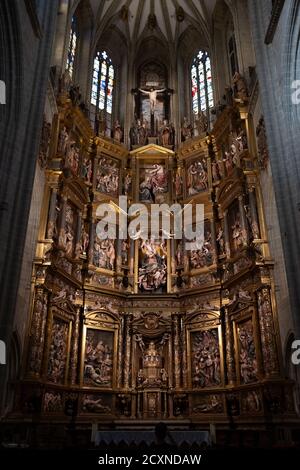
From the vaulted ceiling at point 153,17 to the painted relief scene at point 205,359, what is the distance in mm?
16911

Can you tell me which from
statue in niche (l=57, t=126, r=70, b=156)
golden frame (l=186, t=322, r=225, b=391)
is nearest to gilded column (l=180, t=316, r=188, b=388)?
golden frame (l=186, t=322, r=225, b=391)

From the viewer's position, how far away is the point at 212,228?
63.5 ft

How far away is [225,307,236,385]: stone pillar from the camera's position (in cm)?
1575

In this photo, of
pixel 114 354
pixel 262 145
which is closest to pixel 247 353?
pixel 114 354

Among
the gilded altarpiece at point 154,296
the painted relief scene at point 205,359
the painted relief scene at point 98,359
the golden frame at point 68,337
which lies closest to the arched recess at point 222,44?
the gilded altarpiece at point 154,296

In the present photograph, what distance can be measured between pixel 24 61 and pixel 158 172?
10.6 metres

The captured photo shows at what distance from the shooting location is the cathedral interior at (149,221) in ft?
41.3

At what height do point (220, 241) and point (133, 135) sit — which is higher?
point (133, 135)

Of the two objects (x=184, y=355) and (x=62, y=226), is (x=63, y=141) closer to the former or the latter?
(x=62, y=226)

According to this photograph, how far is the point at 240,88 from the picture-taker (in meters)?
18.7

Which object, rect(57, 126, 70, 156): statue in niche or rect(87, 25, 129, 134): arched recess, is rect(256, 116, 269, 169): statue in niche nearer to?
rect(57, 126, 70, 156): statue in niche

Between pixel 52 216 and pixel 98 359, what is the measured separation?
6.17 meters
